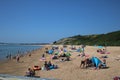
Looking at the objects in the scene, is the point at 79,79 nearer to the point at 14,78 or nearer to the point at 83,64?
the point at 83,64

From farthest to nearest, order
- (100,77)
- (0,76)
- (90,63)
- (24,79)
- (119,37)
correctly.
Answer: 1. (119,37)
2. (90,63)
3. (100,77)
4. (0,76)
5. (24,79)

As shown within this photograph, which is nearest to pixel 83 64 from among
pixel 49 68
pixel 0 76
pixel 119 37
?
pixel 49 68

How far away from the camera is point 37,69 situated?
21.9 m

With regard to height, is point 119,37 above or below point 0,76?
above

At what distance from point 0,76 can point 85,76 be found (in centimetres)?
1061

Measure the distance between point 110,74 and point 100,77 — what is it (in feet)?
3.81

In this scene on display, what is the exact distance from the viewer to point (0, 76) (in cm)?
745

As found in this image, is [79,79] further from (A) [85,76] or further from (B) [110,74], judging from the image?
(B) [110,74]

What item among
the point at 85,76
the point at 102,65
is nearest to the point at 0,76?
the point at 85,76

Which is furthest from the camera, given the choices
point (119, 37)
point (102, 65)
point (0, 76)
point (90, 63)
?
point (119, 37)

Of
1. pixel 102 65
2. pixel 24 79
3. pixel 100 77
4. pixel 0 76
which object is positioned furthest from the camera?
pixel 102 65

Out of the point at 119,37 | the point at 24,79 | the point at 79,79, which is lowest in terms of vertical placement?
the point at 79,79

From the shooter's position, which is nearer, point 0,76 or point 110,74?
point 0,76

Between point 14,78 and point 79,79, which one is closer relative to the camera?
point 14,78
